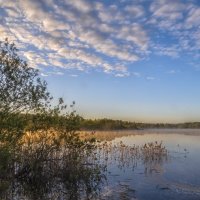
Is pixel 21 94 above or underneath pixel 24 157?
above

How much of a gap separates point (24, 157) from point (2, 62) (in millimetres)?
5103

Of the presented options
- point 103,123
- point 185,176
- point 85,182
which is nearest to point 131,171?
point 185,176

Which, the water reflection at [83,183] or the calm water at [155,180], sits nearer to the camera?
the water reflection at [83,183]

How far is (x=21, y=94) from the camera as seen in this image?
57.6 feet

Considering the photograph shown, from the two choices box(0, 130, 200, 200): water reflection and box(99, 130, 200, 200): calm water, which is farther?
box(99, 130, 200, 200): calm water

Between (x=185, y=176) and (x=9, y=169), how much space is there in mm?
11252

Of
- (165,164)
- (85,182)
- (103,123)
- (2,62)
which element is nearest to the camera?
(2,62)

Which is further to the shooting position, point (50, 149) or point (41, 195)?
point (50, 149)

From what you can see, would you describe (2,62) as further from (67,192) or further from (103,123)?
(103,123)

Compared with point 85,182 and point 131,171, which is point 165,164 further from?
point 85,182

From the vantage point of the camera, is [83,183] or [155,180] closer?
[83,183]

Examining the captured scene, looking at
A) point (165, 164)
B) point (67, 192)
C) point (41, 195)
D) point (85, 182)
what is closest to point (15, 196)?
point (41, 195)

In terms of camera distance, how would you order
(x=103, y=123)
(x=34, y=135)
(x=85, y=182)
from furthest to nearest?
(x=103, y=123), (x=34, y=135), (x=85, y=182)

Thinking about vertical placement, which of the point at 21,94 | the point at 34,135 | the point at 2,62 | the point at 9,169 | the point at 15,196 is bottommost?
the point at 15,196
